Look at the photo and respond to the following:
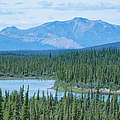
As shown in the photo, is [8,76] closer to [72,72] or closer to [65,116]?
[72,72]

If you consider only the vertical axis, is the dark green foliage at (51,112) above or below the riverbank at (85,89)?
above

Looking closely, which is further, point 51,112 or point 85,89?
point 85,89

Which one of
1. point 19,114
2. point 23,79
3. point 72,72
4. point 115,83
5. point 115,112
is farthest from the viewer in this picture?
point 23,79

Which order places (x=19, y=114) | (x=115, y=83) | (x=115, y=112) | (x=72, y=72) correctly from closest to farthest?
(x=19, y=114)
(x=115, y=112)
(x=115, y=83)
(x=72, y=72)

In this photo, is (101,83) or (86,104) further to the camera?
(101,83)

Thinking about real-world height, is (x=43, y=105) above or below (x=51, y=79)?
above

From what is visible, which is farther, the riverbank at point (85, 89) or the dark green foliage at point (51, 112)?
the riverbank at point (85, 89)

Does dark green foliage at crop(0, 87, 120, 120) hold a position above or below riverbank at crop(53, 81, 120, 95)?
above


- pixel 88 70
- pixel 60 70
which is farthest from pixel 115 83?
pixel 60 70

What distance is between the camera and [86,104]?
315 ft

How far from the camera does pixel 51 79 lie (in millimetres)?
193875

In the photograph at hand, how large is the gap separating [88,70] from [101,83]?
1688 cm

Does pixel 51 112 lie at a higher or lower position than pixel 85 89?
higher

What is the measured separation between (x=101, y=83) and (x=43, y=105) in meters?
67.7
